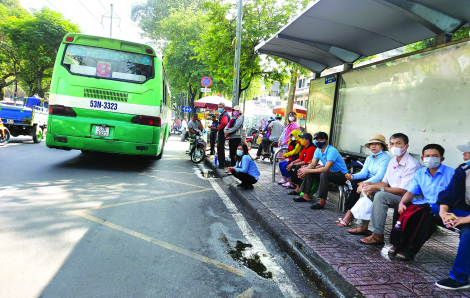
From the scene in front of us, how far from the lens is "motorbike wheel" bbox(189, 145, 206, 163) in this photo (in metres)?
11.1

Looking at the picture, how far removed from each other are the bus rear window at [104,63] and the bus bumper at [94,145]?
1489 millimetres

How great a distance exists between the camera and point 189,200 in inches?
227

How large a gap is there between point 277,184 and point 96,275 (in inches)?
204

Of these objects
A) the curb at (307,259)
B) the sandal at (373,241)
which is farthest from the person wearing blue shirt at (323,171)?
the sandal at (373,241)

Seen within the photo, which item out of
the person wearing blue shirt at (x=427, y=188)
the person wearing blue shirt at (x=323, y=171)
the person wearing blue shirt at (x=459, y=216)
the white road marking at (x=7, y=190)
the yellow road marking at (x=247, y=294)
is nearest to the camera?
the yellow road marking at (x=247, y=294)

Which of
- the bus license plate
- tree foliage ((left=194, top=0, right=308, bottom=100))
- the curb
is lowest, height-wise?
the curb

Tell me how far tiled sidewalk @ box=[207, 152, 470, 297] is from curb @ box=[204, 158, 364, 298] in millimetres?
58

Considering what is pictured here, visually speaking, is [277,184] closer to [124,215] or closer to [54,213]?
[124,215]

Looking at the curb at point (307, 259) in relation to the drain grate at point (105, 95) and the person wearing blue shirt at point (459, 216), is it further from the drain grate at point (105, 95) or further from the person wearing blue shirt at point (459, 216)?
the drain grate at point (105, 95)

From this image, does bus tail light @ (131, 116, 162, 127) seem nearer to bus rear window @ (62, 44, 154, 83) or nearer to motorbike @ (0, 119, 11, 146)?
bus rear window @ (62, 44, 154, 83)

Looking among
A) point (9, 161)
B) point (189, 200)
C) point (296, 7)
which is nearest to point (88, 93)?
point (9, 161)

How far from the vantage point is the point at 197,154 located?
441 inches

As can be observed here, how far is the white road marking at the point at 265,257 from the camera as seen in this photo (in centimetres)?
285

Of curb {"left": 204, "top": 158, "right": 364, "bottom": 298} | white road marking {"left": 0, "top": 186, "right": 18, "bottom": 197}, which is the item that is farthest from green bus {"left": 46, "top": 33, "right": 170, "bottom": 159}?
curb {"left": 204, "top": 158, "right": 364, "bottom": 298}
